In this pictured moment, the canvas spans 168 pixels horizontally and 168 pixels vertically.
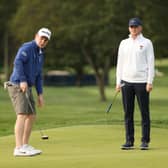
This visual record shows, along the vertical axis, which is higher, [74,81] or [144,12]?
[144,12]

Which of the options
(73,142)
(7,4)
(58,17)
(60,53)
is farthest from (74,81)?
(73,142)

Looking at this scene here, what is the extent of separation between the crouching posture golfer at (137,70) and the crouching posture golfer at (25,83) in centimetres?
130

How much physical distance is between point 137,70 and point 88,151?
1397mm

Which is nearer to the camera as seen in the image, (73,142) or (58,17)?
(73,142)

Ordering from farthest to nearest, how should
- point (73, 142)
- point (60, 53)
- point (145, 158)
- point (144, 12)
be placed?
1. point (60, 53)
2. point (144, 12)
3. point (73, 142)
4. point (145, 158)

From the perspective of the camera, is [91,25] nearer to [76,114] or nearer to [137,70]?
[76,114]

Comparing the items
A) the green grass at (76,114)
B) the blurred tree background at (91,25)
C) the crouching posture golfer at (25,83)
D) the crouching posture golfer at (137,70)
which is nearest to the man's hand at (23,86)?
the crouching posture golfer at (25,83)

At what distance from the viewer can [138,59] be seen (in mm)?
10664

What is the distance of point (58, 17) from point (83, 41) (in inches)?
93.7

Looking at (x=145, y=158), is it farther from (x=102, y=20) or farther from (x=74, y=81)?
(x=74, y=81)

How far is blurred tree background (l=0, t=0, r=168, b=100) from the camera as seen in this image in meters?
42.1

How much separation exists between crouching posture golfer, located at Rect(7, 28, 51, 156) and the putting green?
338 millimetres

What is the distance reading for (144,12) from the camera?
1671 inches

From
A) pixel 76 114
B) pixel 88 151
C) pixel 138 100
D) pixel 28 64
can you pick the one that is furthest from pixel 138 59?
pixel 76 114
